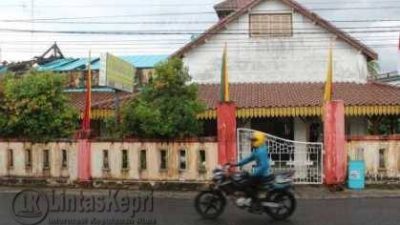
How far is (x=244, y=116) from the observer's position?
20.5m

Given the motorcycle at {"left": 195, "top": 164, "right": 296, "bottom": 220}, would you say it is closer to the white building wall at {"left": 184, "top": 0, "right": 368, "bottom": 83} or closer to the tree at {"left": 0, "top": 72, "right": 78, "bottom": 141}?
the tree at {"left": 0, "top": 72, "right": 78, "bottom": 141}

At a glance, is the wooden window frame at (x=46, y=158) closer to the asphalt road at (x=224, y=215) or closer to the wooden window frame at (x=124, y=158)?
the wooden window frame at (x=124, y=158)

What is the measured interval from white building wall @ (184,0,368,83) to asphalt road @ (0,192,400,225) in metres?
11.6

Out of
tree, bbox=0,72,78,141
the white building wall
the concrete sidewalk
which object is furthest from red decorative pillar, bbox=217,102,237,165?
the white building wall

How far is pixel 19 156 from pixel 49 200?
444 cm

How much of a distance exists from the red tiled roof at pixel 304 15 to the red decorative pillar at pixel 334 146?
28.3 feet

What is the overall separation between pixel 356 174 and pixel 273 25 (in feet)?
33.5

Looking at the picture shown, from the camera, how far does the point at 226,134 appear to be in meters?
16.3

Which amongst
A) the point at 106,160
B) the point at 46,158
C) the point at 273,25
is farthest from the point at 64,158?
the point at 273,25

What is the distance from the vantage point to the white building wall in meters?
24.4

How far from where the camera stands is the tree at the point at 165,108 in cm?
1659

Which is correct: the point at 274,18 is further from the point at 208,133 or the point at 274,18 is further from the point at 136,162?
the point at 136,162

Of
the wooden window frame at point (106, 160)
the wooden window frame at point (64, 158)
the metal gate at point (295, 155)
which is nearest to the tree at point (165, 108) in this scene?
the wooden window frame at point (106, 160)

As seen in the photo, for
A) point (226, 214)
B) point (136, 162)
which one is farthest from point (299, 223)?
point (136, 162)
